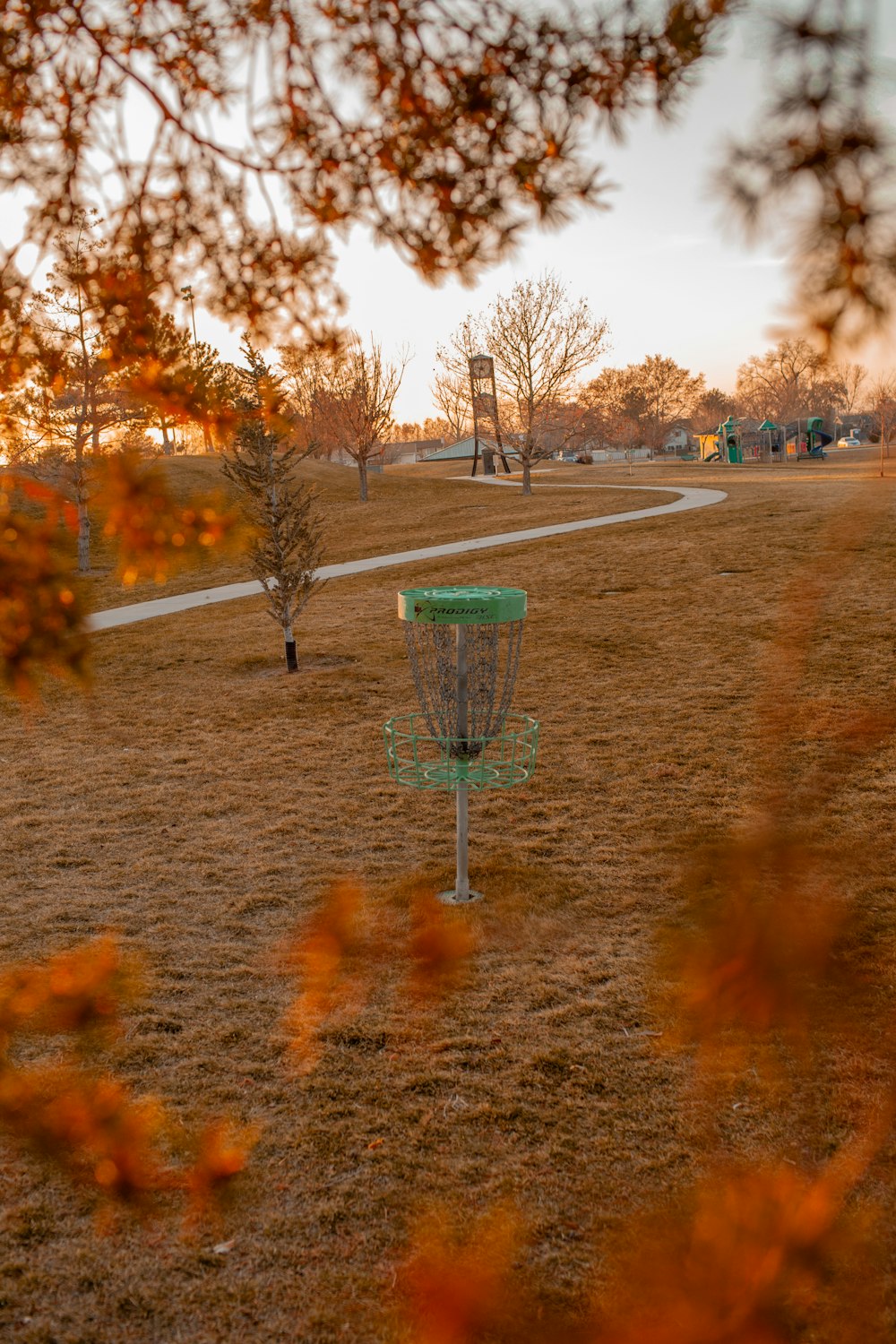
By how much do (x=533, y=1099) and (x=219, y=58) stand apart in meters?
3.71

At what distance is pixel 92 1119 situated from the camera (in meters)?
3.81

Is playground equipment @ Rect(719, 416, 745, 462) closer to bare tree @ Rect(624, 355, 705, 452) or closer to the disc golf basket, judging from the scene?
bare tree @ Rect(624, 355, 705, 452)

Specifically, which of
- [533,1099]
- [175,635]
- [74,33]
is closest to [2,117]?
[74,33]

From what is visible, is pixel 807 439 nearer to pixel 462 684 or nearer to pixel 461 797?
pixel 461 797

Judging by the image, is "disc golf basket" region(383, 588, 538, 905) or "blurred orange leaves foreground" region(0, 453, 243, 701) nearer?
"blurred orange leaves foreground" region(0, 453, 243, 701)

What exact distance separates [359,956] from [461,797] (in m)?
1.01

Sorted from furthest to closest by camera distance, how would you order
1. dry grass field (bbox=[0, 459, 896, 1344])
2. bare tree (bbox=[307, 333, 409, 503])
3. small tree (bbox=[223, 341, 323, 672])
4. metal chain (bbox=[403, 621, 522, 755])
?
bare tree (bbox=[307, 333, 409, 503]) → small tree (bbox=[223, 341, 323, 672]) → metal chain (bbox=[403, 621, 522, 755]) → dry grass field (bbox=[0, 459, 896, 1344])

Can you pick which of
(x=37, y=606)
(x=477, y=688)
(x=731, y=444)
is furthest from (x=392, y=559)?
(x=731, y=444)

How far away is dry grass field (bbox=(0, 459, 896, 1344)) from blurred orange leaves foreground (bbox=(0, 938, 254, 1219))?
10cm

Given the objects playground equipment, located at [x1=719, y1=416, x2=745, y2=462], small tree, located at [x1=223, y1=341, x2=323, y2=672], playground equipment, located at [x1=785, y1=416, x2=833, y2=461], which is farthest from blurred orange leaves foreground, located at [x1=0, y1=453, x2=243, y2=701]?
playground equipment, located at [x1=785, y1=416, x2=833, y2=461]

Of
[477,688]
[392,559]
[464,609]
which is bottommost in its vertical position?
[392,559]

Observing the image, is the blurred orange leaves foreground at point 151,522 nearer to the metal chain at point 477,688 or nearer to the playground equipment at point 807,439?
the metal chain at point 477,688

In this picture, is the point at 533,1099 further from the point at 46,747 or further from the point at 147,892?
the point at 46,747

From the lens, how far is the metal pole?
5137mm
